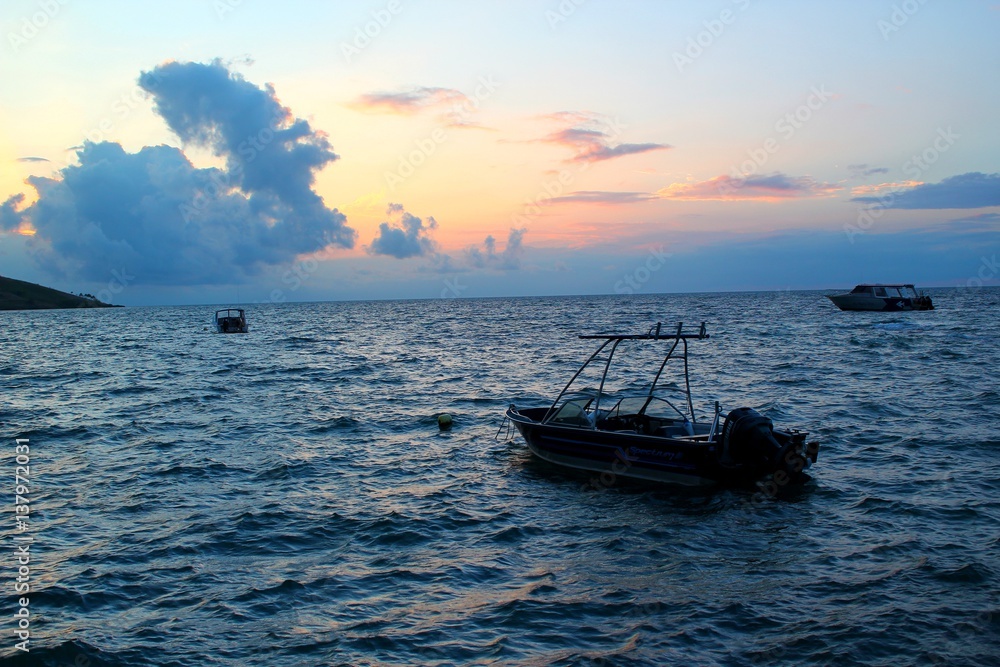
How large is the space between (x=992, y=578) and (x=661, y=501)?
18.9ft

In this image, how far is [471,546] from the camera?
40.0ft

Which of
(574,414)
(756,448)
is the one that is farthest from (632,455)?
(756,448)

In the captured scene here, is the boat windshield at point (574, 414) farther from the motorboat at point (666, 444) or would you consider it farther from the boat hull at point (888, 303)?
the boat hull at point (888, 303)

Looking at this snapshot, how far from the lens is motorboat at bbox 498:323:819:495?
48.5ft

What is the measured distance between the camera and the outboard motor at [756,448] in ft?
48.3

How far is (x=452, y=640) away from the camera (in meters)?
8.83

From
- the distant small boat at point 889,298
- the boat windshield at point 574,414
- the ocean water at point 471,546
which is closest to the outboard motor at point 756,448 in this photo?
the ocean water at point 471,546

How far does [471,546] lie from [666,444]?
17.4ft

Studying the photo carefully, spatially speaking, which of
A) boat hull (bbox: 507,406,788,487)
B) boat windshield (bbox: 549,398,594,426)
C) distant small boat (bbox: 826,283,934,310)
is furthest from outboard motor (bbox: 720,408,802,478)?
distant small boat (bbox: 826,283,934,310)

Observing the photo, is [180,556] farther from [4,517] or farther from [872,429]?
[872,429]

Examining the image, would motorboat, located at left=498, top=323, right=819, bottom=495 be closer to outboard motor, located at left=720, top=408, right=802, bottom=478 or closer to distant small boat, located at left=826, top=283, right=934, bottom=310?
outboard motor, located at left=720, top=408, right=802, bottom=478

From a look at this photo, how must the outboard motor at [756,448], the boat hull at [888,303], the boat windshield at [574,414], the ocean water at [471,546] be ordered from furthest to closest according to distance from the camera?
the boat hull at [888,303]
the boat windshield at [574,414]
the outboard motor at [756,448]
the ocean water at [471,546]

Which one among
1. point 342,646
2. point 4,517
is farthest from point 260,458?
point 342,646

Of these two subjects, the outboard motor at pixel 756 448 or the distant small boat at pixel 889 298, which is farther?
the distant small boat at pixel 889 298
